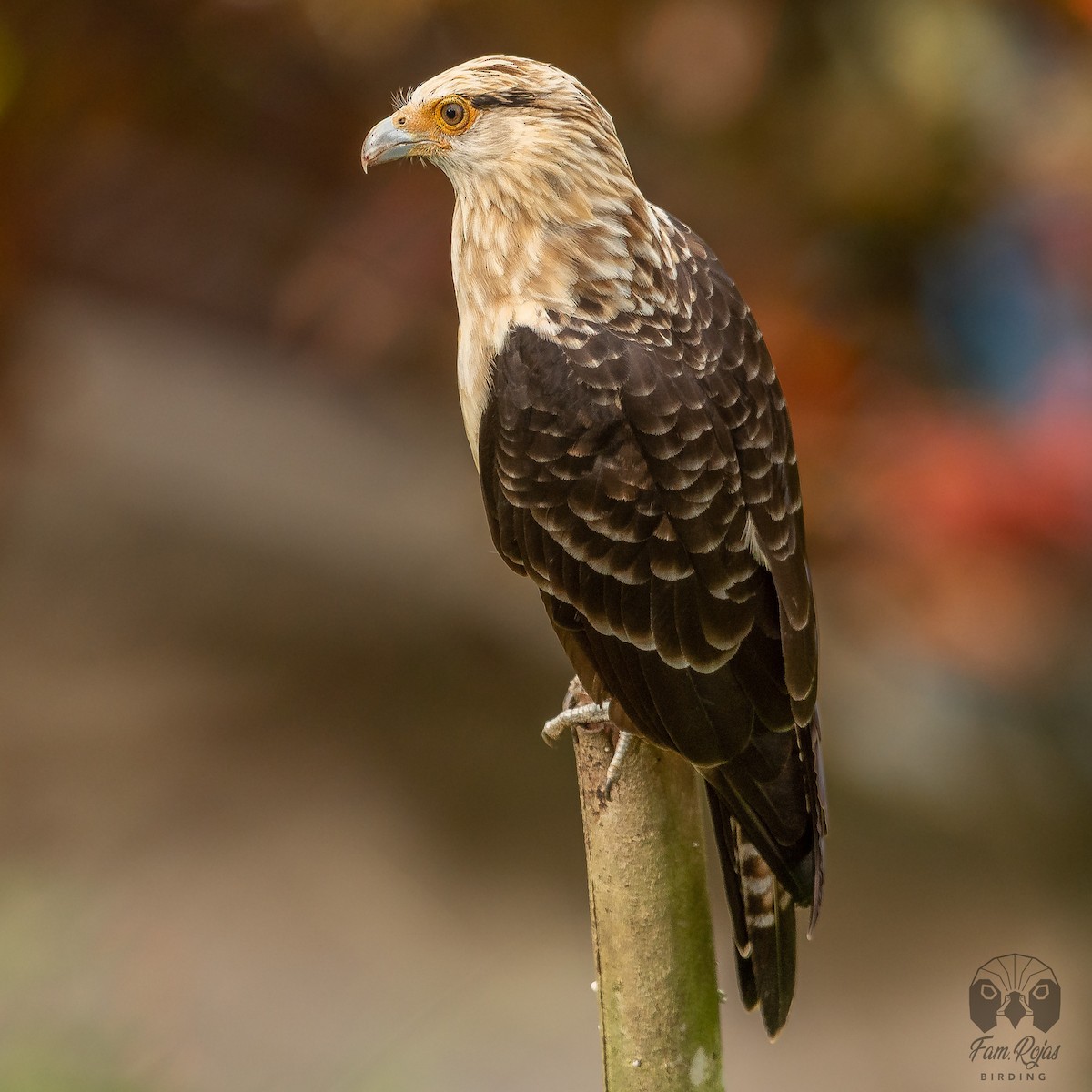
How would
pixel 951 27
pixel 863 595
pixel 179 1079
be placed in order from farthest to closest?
1. pixel 863 595
2. pixel 951 27
3. pixel 179 1079

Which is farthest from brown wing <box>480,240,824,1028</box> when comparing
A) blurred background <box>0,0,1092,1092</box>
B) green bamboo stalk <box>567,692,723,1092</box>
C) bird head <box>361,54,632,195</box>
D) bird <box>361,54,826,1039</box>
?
blurred background <box>0,0,1092,1092</box>

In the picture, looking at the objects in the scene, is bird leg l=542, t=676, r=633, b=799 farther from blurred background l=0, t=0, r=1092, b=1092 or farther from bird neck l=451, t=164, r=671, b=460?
blurred background l=0, t=0, r=1092, b=1092

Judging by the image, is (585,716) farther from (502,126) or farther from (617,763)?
(502,126)

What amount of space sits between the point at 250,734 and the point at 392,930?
1.00 meters

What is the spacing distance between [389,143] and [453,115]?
0.37 feet

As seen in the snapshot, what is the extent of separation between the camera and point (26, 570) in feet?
18.5

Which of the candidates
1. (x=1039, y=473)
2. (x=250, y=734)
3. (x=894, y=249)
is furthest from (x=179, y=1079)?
(x=894, y=249)

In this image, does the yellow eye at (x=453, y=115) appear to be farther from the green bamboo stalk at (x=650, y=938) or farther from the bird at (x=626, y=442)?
the green bamboo stalk at (x=650, y=938)

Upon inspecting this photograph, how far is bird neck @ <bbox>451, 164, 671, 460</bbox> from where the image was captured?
6.50ft

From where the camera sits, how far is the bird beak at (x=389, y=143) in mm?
1992

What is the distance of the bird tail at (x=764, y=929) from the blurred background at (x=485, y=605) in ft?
4.17

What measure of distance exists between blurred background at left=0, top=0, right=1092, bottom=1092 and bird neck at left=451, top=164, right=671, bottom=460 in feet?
4.41

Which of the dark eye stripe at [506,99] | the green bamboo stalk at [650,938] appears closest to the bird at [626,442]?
the dark eye stripe at [506,99]

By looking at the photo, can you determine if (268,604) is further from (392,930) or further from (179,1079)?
(179,1079)
